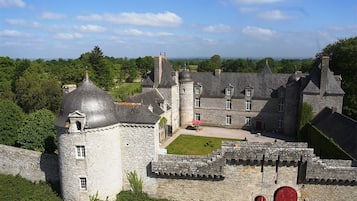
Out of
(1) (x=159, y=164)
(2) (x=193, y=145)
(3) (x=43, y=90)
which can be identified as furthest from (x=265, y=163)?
(3) (x=43, y=90)

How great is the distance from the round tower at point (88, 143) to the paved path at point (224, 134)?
14.1 m

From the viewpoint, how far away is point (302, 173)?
17.8 metres

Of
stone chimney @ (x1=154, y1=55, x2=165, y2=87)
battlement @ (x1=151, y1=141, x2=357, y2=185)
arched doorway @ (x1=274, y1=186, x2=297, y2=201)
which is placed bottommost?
arched doorway @ (x1=274, y1=186, x2=297, y2=201)

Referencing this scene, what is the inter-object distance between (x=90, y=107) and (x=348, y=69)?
35.0 m

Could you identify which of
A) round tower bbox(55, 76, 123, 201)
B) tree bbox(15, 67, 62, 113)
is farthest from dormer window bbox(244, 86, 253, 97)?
tree bbox(15, 67, 62, 113)

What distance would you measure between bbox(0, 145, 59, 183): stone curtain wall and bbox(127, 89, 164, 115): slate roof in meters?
12.1

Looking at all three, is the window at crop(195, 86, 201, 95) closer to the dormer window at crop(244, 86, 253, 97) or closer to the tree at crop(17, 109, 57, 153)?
the dormer window at crop(244, 86, 253, 97)

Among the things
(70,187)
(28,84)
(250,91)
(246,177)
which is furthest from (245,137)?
(28,84)

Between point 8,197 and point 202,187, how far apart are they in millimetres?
14799

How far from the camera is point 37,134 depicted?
2727cm

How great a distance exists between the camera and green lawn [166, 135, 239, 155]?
29.7 metres

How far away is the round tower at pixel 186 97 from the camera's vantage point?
38.9 metres

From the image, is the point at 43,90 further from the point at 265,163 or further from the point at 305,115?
the point at 305,115

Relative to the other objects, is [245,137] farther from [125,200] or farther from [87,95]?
[87,95]
